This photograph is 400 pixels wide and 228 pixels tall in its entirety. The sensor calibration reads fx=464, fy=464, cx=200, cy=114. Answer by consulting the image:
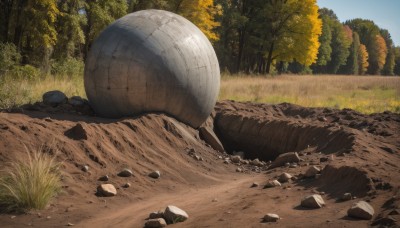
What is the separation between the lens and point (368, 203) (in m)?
5.04

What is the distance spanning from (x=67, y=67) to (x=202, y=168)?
1381 cm

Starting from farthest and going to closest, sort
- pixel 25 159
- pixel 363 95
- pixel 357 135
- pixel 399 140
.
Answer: pixel 363 95, pixel 399 140, pixel 357 135, pixel 25 159

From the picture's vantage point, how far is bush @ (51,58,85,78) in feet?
66.8

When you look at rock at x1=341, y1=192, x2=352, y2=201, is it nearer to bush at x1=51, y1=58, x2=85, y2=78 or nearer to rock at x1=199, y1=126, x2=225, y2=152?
rock at x1=199, y1=126, x2=225, y2=152

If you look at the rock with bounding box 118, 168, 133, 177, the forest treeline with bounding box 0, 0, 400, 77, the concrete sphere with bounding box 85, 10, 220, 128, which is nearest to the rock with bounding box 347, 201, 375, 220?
the rock with bounding box 118, 168, 133, 177

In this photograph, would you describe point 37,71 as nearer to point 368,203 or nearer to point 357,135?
point 357,135

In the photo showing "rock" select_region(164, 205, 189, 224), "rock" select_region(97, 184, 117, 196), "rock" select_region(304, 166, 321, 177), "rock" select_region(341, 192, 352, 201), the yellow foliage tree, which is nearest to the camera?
"rock" select_region(164, 205, 189, 224)

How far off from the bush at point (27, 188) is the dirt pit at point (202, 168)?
137 mm

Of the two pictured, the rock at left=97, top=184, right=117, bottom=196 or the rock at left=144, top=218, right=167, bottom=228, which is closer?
the rock at left=144, top=218, right=167, bottom=228

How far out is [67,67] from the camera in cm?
2091

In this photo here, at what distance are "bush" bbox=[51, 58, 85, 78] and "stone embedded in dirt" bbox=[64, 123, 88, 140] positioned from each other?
12.7m

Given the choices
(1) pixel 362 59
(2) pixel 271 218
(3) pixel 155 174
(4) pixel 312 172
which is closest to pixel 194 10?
(3) pixel 155 174

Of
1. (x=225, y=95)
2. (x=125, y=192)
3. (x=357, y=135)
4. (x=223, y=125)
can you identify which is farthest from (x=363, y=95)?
(x=125, y=192)

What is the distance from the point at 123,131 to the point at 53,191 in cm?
268
